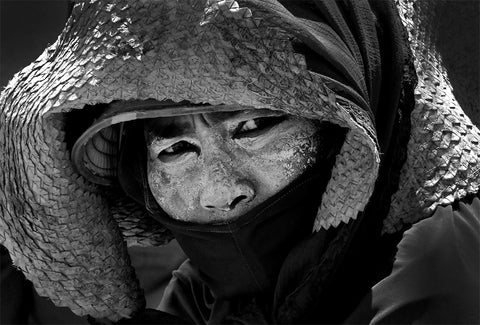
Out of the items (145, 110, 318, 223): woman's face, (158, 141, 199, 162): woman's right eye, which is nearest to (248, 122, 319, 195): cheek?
(145, 110, 318, 223): woman's face

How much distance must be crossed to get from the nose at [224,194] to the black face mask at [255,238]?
39mm

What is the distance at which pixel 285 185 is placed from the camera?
1886mm

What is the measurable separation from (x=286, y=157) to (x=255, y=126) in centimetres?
7

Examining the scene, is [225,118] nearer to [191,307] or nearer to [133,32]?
[133,32]

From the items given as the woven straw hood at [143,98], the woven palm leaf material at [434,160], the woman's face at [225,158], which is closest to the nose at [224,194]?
the woman's face at [225,158]

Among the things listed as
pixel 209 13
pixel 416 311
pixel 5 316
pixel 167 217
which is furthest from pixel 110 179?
pixel 5 316

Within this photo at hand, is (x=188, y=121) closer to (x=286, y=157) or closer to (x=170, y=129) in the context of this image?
(x=170, y=129)

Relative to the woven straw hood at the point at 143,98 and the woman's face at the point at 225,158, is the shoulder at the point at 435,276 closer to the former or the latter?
the woven straw hood at the point at 143,98

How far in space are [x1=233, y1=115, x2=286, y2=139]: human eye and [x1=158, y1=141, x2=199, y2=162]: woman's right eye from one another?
0.25ft

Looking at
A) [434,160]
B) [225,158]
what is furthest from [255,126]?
[434,160]

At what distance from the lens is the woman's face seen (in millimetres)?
1831

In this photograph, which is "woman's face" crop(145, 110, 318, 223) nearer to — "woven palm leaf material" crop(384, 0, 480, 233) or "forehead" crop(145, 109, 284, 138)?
"forehead" crop(145, 109, 284, 138)

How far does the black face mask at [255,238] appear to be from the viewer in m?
1.90

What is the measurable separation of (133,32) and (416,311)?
595 mm
